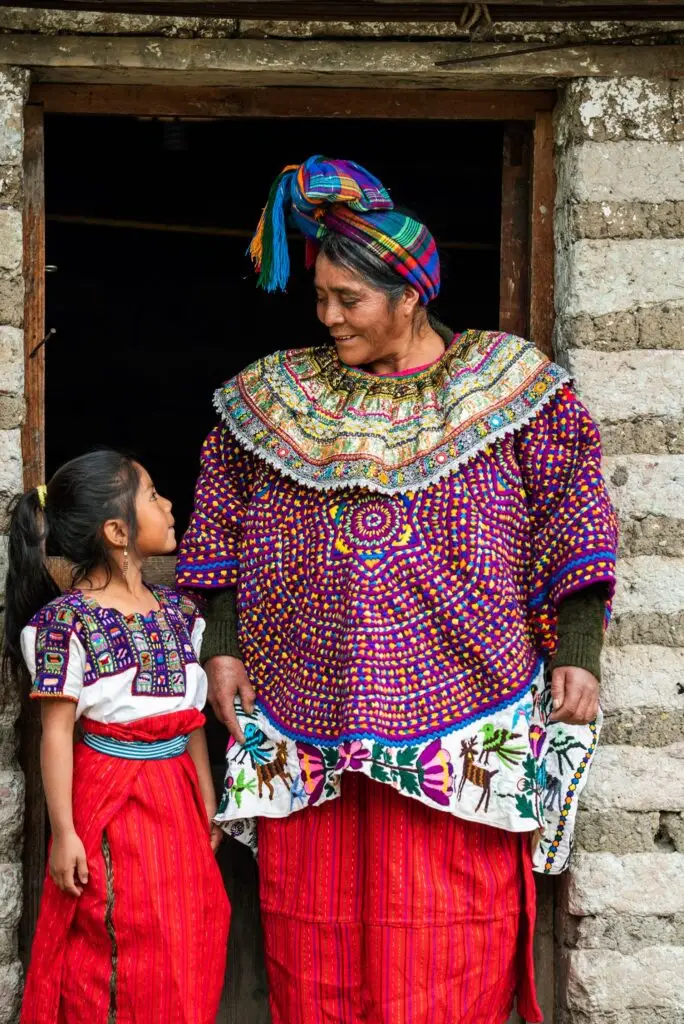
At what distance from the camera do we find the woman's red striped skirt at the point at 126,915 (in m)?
2.64

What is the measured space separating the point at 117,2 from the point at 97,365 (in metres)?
3.81

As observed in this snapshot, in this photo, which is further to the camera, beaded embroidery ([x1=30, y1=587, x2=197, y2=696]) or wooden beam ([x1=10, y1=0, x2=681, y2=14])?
wooden beam ([x1=10, y1=0, x2=681, y2=14])

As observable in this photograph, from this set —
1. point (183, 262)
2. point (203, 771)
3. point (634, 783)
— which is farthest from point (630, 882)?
point (183, 262)

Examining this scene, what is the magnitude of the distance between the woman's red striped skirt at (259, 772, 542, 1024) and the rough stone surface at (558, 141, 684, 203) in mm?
1480

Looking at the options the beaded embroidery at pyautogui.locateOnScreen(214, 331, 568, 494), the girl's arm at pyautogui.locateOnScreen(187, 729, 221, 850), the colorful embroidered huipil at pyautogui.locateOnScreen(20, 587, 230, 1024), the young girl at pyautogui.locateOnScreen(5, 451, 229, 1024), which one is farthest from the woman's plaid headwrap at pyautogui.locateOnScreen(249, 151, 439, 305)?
the girl's arm at pyautogui.locateOnScreen(187, 729, 221, 850)

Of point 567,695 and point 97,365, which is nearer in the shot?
point 567,695

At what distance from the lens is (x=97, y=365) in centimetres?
664

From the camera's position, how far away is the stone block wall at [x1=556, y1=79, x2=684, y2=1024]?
302 centimetres

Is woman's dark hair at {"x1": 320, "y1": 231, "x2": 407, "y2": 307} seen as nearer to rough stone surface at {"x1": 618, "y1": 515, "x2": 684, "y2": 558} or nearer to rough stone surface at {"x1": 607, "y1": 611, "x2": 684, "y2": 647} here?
rough stone surface at {"x1": 618, "y1": 515, "x2": 684, "y2": 558}

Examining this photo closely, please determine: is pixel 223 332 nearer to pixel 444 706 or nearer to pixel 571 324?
pixel 571 324

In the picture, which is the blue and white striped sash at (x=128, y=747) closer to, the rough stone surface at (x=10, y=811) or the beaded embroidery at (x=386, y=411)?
the rough stone surface at (x=10, y=811)

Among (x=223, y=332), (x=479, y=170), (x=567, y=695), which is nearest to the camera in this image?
(x=567, y=695)

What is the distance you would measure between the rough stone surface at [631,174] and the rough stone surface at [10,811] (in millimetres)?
1908

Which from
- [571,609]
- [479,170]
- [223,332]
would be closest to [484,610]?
[571,609]
